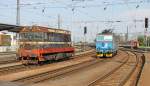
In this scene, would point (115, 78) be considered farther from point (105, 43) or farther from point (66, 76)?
point (105, 43)

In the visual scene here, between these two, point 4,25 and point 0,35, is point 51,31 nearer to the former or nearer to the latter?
point 4,25

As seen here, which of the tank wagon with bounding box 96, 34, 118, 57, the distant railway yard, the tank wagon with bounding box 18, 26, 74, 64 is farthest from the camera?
the tank wagon with bounding box 96, 34, 118, 57

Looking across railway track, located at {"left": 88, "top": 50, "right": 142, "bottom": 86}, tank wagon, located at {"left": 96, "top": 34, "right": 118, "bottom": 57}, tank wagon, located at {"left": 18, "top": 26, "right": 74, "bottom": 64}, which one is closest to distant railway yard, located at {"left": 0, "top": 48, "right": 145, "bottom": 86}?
railway track, located at {"left": 88, "top": 50, "right": 142, "bottom": 86}

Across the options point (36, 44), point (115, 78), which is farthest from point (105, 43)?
point (115, 78)

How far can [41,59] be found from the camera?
35.2 metres

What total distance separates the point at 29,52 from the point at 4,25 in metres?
14.2

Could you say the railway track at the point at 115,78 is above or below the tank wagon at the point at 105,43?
below

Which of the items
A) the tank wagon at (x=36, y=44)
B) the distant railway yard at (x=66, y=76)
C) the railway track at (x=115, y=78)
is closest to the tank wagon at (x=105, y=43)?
the distant railway yard at (x=66, y=76)

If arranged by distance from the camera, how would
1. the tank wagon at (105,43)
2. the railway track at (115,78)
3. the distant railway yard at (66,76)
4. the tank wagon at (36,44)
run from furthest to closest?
the tank wagon at (105,43)
the tank wagon at (36,44)
the railway track at (115,78)
the distant railway yard at (66,76)

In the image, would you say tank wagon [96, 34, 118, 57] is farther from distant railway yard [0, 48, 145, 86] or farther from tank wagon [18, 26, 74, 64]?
tank wagon [18, 26, 74, 64]

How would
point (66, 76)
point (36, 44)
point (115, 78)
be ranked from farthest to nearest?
point (36, 44), point (66, 76), point (115, 78)

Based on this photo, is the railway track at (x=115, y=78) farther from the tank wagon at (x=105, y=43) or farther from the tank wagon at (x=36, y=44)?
the tank wagon at (x=105, y=43)

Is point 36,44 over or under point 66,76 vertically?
over

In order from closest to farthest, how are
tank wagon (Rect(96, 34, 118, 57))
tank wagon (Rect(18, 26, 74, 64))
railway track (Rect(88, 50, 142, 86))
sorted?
railway track (Rect(88, 50, 142, 86))
tank wagon (Rect(18, 26, 74, 64))
tank wagon (Rect(96, 34, 118, 57))
